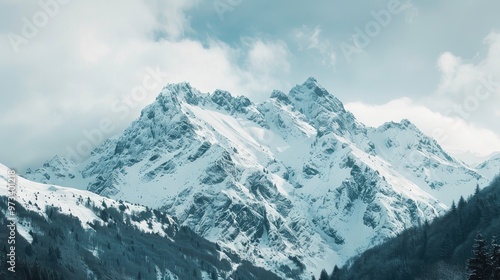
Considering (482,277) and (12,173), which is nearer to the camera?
(482,277)

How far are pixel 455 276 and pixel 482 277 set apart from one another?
488 feet

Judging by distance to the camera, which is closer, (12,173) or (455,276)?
(12,173)

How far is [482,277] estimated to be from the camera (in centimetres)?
5919

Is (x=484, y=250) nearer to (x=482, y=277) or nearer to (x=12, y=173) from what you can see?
(x=482, y=277)

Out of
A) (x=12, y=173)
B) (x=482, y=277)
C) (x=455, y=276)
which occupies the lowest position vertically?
(x=12, y=173)

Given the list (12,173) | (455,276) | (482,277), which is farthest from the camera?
(455,276)

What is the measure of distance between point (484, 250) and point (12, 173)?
15663 centimetres

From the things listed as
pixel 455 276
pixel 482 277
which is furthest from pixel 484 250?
pixel 455 276

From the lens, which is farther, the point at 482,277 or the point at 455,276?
the point at 455,276

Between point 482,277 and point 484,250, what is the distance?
8.71ft

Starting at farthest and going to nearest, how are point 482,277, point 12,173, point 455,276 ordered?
point 455,276
point 12,173
point 482,277

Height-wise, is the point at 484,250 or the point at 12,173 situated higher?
the point at 484,250

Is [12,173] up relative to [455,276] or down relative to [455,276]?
down

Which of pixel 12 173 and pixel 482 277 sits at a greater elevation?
pixel 482 277
